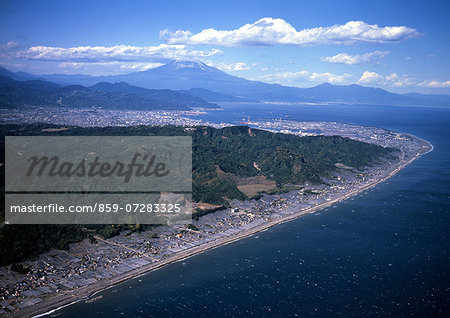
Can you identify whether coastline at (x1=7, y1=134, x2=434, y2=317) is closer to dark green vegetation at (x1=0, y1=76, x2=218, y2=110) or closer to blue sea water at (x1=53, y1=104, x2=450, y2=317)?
blue sea water at (x1=53, y1=104, x2=450, y2=317)

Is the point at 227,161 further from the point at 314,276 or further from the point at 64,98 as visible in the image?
the point at 64,98

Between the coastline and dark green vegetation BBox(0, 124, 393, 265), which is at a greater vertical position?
dark green vegetation BBox(0, 124, 393, 265)

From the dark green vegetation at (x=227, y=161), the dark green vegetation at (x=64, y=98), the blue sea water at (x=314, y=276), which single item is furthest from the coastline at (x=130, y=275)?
the dark green vegetation at (x=64, y=98)

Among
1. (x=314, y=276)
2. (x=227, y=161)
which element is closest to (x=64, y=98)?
(x=227, y=161)

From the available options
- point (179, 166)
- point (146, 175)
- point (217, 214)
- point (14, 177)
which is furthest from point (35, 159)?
point (217, 214)

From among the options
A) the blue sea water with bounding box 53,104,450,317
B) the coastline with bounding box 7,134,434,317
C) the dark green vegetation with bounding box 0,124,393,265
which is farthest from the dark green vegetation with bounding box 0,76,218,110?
the blue sea water with bounding box 53,104,450,317
